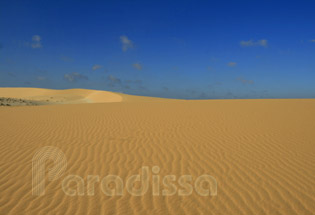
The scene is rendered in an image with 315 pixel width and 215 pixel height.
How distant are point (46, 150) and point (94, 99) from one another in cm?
4460

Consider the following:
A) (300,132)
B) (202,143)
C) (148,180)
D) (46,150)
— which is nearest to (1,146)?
(46,150)

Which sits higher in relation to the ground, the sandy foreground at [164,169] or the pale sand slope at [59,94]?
the pale sand slope at [59,94]

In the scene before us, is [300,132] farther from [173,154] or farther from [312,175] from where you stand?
[173,154]

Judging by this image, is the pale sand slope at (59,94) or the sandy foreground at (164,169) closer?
the sandy foreground at (164,169)

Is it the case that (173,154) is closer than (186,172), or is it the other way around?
(186,172)

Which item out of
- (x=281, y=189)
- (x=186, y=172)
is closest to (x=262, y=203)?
(x=281, y=189)

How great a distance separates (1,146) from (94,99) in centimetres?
4383

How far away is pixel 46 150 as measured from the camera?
19.1 ft

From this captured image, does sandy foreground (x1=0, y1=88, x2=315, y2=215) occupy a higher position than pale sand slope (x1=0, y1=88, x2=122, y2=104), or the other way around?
pale sand slope (x1=0, y1=88, x2=122, y2=104)

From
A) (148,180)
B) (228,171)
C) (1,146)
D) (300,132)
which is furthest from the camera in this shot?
(300,132)

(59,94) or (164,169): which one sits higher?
(59,94)

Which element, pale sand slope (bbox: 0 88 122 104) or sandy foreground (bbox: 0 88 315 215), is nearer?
sandy foreground (bbox: 0 88 315 215)

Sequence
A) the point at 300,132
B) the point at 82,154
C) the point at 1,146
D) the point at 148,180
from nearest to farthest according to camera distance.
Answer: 1. the point at 148,180
2. the point at 82,154
3. the point at 1,146
4. the point at 300,132

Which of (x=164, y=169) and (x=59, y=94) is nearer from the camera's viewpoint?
(x=164, y=169)
